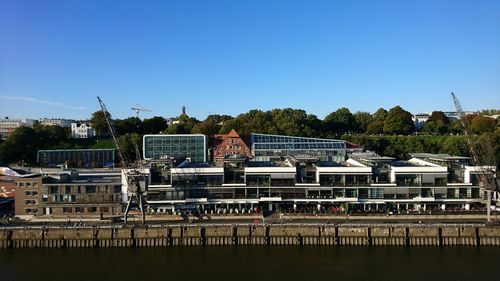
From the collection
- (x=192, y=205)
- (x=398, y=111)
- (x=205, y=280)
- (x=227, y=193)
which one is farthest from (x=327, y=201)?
(x=398, y=111)

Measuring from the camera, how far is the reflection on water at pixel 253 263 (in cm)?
2655

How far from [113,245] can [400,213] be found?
2630 cm

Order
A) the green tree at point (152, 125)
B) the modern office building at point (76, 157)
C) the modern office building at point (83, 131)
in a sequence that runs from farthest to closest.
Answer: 1. the modern office building at point (83, 131)
2. the green tree at point (152, 125)
3. the modern office building at point (76, 157)

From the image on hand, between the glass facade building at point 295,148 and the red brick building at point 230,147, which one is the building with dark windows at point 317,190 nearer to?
the glass facade building at point 295,148

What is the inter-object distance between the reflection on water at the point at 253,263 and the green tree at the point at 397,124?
189ft

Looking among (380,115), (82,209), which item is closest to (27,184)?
(82,209)

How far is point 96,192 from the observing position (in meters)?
38.6

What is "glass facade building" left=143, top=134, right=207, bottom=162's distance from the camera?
6266 cm

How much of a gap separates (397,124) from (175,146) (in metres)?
50.9

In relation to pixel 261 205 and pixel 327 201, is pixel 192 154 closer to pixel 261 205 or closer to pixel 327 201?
pixel 261 205

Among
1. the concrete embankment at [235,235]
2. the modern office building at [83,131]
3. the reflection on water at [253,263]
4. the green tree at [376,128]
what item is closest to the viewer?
the reflection on water at [253,263]

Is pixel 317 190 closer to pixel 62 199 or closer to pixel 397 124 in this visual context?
pixel 62 199

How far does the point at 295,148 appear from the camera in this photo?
61406 millimetres

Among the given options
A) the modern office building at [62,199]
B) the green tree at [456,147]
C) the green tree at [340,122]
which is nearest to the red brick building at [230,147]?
the modern office building at [62,199]
